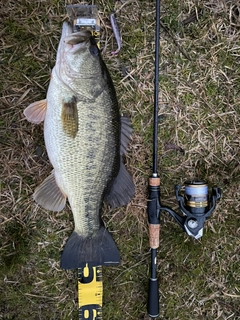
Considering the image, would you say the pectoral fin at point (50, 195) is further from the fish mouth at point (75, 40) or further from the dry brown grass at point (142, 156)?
the fish mouth at point (75, 40)

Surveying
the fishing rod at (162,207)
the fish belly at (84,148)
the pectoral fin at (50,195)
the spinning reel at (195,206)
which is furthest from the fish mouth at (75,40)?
the spinning reel at (195,206)

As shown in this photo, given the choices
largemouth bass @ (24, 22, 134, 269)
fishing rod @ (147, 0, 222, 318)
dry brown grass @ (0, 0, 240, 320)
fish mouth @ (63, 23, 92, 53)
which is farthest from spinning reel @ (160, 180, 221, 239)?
fish mouth @ (63, 23, 92, 53)

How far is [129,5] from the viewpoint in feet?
8.18

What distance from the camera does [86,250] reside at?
2.32 m

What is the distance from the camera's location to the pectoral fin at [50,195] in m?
2.25

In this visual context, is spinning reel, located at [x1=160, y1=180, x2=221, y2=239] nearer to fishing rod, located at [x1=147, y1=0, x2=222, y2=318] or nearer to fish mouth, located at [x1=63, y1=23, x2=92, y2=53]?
fishing rod, located at [x1=147, y1=0, x2=222, y2=318]

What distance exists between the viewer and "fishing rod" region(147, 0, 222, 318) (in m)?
2.37

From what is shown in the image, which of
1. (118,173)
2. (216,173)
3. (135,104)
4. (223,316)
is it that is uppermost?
(135,104)

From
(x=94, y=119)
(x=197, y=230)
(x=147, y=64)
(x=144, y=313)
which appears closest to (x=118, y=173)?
(x=94, y=119)

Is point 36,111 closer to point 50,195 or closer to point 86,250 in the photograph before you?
point 50,195

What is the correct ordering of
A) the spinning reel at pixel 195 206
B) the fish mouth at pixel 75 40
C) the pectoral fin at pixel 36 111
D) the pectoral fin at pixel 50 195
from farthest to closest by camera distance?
the spinning reel at pixel 195 206, the pectoral fin at pixel 50 195, the pectoral fin at pixel 36 111, the fish mouth at pixel 75 40

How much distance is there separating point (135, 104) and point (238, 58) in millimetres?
854

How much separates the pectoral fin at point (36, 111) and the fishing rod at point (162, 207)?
765 millimetres

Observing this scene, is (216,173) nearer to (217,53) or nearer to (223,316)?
(217,53)
